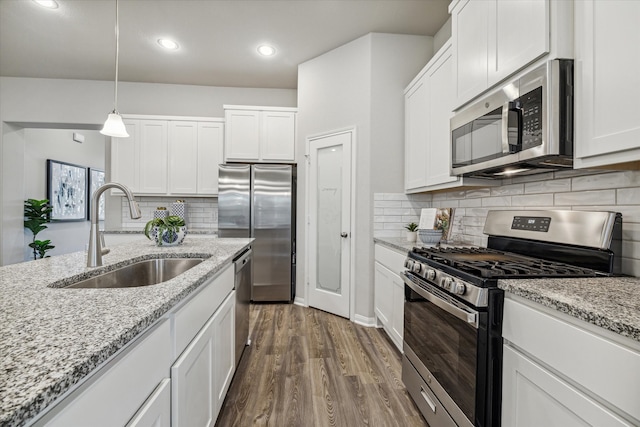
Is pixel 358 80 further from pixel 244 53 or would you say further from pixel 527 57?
pixel 527 57

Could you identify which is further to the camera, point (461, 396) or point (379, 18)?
point (379, 18)

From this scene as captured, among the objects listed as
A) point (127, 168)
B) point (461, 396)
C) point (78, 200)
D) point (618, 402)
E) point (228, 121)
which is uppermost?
point (228, 121)

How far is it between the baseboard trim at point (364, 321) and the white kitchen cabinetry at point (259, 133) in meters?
2.15

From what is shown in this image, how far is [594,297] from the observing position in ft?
2.88

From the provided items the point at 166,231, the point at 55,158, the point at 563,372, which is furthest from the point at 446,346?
the point at 55,158

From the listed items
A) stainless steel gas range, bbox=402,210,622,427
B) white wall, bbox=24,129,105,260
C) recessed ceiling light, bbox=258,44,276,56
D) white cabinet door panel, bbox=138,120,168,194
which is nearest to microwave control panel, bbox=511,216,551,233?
stainless steel gas range, bbox=402,210,622,427

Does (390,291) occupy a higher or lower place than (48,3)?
lower

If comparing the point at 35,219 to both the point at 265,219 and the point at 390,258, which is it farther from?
the point at 390,258

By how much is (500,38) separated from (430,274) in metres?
1.28

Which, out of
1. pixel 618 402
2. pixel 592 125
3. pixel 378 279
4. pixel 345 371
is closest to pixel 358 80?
pixel 378 279

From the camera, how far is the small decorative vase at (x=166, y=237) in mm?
2020

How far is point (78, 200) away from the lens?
5750 millimetres

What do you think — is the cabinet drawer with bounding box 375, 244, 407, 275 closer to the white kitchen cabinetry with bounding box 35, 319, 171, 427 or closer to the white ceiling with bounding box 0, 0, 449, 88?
the white kitchen cabinetry with bounding box 35, 319, 171, 427

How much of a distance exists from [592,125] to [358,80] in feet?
7.72
